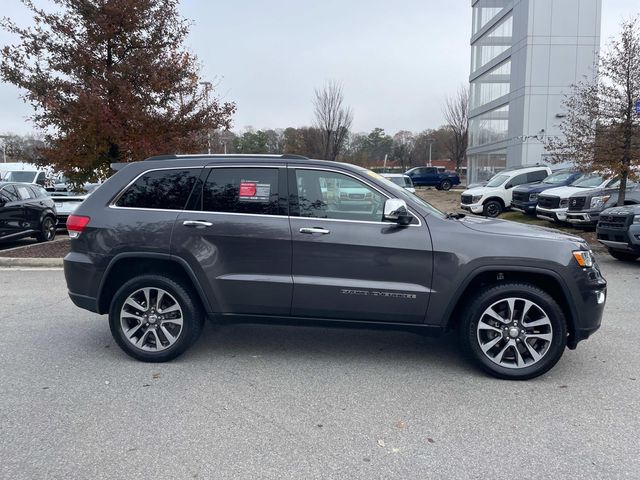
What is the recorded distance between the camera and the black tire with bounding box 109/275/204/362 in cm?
469

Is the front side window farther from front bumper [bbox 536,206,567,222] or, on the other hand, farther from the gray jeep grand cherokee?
front bumper [bbox 536,206,567,222]

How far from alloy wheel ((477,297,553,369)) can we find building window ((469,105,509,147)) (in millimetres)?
37556

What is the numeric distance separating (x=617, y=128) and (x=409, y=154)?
2454 inches

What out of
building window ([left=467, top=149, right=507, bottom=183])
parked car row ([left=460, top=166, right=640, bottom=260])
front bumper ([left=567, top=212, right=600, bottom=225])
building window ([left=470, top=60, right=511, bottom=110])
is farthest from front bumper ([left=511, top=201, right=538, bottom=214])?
building window ([left=470, top=60, right=511, bottom=110])

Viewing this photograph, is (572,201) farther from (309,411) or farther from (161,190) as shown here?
(309,411)

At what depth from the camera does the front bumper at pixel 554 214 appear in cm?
1478

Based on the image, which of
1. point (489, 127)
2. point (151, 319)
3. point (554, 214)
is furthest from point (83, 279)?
point (489, 127)

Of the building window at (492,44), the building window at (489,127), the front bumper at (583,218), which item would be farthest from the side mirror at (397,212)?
the building window at (492,44)

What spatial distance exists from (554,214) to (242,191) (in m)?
12.6

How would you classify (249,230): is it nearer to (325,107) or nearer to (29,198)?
(29,198)

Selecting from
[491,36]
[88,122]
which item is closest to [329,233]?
[88,122]

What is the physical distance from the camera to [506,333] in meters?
4.41

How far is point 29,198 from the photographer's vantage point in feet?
40.7

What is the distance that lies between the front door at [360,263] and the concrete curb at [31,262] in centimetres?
735
